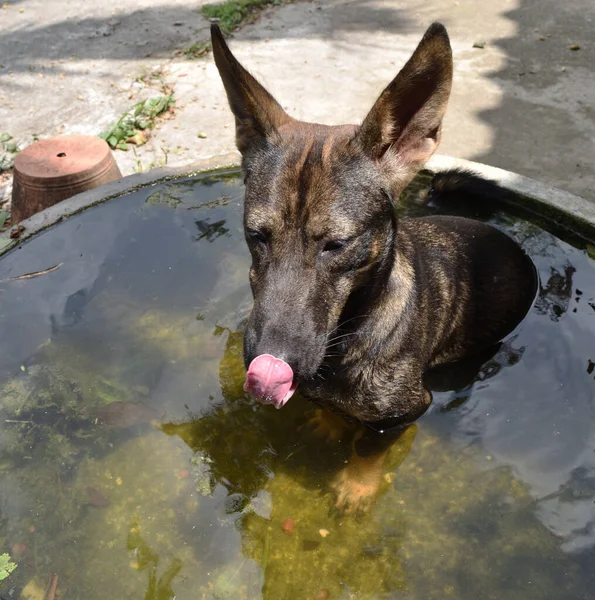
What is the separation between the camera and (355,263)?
3.06 m

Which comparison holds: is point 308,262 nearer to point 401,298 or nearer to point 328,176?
point 328,176

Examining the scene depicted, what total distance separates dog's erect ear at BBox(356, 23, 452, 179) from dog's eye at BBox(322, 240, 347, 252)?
1.72 ft

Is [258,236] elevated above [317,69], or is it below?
above

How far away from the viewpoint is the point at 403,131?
10.5ft

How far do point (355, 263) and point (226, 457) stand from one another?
5.06 ft

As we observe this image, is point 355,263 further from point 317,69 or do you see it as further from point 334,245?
point 317,69

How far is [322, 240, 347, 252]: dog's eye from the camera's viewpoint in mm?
2941

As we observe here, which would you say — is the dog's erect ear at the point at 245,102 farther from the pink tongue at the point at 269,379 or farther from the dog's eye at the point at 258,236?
the pink tongue at the point at 269,379

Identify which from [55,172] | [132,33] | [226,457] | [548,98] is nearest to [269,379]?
[226,457]

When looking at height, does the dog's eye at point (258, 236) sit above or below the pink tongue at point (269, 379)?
above

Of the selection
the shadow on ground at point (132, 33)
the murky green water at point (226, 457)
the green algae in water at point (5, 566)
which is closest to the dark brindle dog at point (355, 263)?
the murky green water at point (226, 457)

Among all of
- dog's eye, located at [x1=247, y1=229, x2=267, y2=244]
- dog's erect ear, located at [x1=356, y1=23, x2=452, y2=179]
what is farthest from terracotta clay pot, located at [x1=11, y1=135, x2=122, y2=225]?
dog's erect ear, located at [x1=356, y1=23, x2=452, y2=179]

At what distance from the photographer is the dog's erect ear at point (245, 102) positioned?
315cm

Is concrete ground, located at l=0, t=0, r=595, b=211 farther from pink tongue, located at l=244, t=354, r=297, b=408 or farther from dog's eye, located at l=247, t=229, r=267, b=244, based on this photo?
pink tongue, located at l=244, t=354, r=297, b=408
